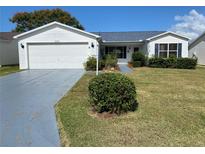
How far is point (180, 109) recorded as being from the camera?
19.4 ft

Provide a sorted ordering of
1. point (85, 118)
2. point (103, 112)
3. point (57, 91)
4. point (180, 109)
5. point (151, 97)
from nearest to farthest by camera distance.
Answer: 1. point (85, 118)
2. point (103, 112)
3. point (180, 109)
4. point (151, 97)
5. point (57, 91)

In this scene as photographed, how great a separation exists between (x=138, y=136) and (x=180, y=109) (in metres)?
2.40

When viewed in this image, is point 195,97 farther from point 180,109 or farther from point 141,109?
point 141,109

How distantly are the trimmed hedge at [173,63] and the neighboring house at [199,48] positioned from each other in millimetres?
6962

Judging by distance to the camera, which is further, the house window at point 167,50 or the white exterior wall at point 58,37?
the house window at point 167,50

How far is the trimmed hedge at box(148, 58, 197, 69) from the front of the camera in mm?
18844

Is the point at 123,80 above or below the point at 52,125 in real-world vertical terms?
above

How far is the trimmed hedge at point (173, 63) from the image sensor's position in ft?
61.8

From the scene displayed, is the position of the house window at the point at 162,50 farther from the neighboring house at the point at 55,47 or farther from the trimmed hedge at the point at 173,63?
the neighboring house at the point at 55,47

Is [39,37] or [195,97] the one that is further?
[39,37]

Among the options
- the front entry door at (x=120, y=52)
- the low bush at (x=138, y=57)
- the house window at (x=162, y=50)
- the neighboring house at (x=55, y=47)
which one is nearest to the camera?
the neighboring house at (x=55, y=47)

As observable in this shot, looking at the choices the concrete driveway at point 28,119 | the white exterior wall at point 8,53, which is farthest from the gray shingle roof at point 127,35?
the concrete driveway at point 28,119

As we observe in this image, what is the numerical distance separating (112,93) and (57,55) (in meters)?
14.2

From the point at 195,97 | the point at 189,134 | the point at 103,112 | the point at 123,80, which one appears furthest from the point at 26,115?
the point at 195,97
